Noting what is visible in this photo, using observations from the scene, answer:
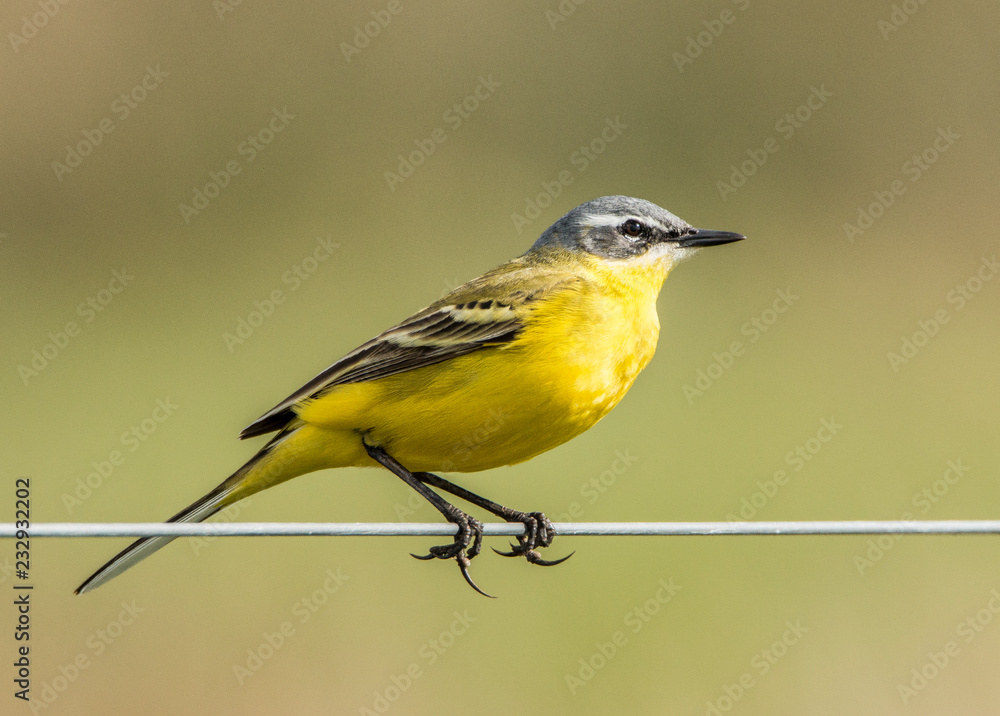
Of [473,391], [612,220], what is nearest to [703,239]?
[612,220]

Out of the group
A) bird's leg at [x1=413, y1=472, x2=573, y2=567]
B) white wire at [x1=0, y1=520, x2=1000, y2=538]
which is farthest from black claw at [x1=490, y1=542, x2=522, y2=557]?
white wire at [x1=0, y1=520, x2=1000, y2=538]

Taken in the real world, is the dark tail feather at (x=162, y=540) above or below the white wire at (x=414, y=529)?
below

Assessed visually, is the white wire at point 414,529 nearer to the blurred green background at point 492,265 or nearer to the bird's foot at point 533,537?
the bird's foot at point 533,537

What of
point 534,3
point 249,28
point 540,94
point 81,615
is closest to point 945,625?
point 81,615

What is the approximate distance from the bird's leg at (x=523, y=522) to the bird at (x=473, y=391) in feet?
0.04

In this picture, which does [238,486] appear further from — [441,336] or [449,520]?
[441,336]

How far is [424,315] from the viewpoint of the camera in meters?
6.67

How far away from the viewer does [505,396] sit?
5848 millimetres

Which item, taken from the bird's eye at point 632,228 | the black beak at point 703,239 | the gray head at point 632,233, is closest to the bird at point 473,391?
the gray head at point 632,233

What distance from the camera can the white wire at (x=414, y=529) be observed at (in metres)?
4.26

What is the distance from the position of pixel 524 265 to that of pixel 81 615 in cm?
481

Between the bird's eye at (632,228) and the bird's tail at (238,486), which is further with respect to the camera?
the bird's eye at (632,228)

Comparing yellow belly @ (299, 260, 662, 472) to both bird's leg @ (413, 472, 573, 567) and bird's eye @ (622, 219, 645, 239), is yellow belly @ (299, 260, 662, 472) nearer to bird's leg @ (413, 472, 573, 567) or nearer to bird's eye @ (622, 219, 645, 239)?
bird's leg @ (413, 472, 573, 567)

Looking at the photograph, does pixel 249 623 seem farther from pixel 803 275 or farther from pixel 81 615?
pixel 803 275
